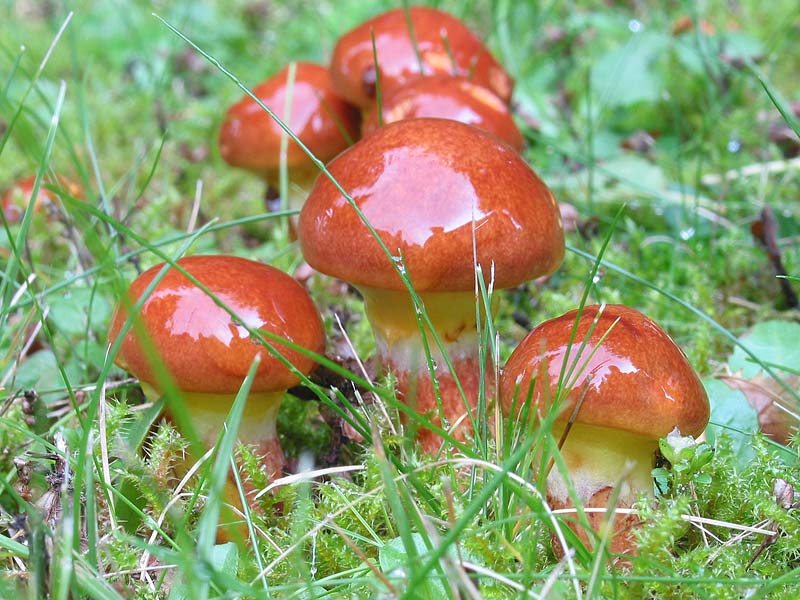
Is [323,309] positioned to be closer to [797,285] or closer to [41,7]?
[797,285]

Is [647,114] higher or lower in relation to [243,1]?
lower

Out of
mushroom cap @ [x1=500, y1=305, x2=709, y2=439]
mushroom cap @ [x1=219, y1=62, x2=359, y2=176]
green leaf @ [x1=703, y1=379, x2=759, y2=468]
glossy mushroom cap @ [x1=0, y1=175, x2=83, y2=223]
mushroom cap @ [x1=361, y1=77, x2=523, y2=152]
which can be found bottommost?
green leaf @ [x1=703, y1=379, x2=759, y2=468]

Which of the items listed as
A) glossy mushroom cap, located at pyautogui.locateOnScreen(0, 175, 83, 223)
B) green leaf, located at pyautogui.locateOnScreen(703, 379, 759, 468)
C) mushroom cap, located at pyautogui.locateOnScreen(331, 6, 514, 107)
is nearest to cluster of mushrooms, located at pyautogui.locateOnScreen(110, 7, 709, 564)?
green leaf, located at pyautogui.locateOnScreen(703, 379, 759, 468)

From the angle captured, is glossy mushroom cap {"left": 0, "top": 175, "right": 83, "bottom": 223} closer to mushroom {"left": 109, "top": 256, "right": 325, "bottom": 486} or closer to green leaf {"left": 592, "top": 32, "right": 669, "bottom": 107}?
mushroom {"left": 109, "top": 256, "right": 325, "bottom": 486}

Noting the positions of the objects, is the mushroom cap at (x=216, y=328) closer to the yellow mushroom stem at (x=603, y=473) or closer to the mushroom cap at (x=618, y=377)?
the mushroom cap at (x=618, y=377)

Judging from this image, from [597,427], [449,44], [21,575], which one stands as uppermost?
[449,44]

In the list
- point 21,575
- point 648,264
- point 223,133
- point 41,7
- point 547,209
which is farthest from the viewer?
point 41,7

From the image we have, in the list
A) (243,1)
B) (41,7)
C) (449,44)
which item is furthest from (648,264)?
(41,7)
